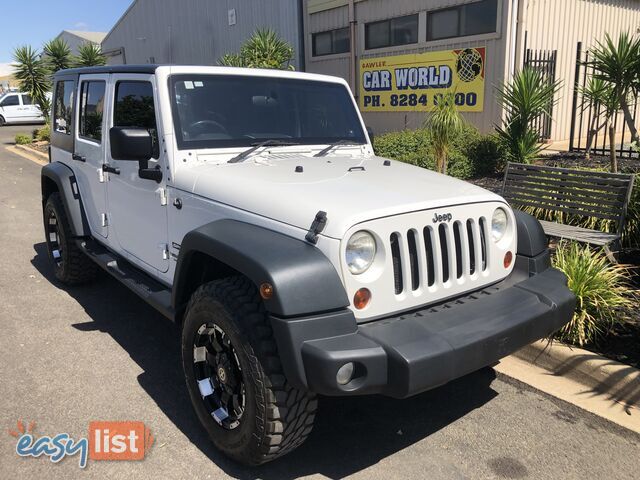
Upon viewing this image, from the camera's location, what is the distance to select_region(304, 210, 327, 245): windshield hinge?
99.8 inches

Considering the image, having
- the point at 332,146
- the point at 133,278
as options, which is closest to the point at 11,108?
the point at 133,278

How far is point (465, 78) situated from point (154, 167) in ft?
30.9

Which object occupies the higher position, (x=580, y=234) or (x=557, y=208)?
(x=557, y=208)

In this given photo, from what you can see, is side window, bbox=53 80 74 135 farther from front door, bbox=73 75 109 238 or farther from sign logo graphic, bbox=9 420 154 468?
sign logo graphic, bbox=9 420 154 468

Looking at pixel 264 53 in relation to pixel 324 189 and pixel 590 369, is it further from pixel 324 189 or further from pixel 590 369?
pixel 590 369

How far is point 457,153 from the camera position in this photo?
9125mm

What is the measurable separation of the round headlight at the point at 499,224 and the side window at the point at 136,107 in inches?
81.0

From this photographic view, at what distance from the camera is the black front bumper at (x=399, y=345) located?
2322 millimetres

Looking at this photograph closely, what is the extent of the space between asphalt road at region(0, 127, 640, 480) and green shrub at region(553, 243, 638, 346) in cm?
60

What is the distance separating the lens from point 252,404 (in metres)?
2.58

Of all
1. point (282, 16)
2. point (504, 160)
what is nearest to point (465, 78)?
point (504, 160)

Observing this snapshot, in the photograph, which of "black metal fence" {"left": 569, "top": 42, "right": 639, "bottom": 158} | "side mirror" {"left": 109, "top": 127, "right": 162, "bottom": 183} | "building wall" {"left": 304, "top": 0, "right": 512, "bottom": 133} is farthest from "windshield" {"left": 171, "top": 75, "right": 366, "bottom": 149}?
"building wall" {"left": 304, "top": 0, "right": 512, "bottom": 133}

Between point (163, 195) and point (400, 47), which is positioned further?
point (400, 47)

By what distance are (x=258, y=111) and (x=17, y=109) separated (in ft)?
93.1
